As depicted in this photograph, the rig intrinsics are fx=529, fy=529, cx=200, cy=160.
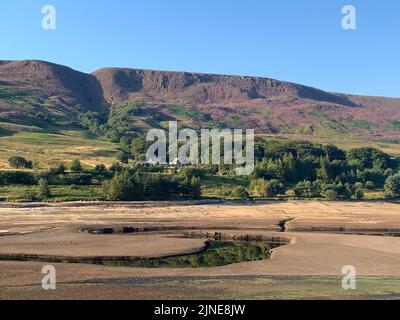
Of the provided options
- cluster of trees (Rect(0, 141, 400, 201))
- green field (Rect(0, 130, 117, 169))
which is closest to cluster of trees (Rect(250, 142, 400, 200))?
cluster of trees (Rect(0, 141, 400, 201))

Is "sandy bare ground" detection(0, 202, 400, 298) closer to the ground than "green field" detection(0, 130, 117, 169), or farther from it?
closer to the ground

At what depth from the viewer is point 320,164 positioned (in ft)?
414

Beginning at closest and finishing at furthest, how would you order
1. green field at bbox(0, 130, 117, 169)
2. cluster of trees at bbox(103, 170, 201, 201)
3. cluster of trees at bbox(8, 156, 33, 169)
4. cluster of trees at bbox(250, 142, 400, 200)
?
cluster of trees at bbox(103, 170, 201, 201), cluster of trees at bbox(250, 142, 400, 200), cluster of trees at bbox(8, 156, 33, 169), green field at bbox(0, 130, 117, 169)

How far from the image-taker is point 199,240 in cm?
5447

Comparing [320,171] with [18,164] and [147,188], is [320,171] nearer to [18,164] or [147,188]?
[147,188]

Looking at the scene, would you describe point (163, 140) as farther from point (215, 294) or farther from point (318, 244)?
point (215, 294)

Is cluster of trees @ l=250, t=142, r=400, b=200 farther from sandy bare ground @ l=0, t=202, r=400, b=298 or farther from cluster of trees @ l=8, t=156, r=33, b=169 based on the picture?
cluster of trees @ l=8, t=156, r=33, b=169

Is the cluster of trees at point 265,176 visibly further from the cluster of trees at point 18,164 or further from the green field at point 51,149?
the green field at point 51,149

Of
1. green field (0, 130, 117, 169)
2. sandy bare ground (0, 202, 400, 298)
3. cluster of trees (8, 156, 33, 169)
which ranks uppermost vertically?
green field (0, 130, 117, 169)

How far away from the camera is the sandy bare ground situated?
38219 millimetres

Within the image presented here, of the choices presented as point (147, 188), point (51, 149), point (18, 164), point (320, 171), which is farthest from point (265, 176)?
point (51, 149)

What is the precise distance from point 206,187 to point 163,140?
235 ft

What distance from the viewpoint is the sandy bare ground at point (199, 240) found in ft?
125

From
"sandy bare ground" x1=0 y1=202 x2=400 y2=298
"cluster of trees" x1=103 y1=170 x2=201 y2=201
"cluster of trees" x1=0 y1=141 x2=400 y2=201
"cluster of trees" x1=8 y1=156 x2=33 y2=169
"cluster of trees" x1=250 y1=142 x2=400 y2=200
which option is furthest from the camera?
"cluster of trees" x1=8 y1=156 x2=33 y2=169
